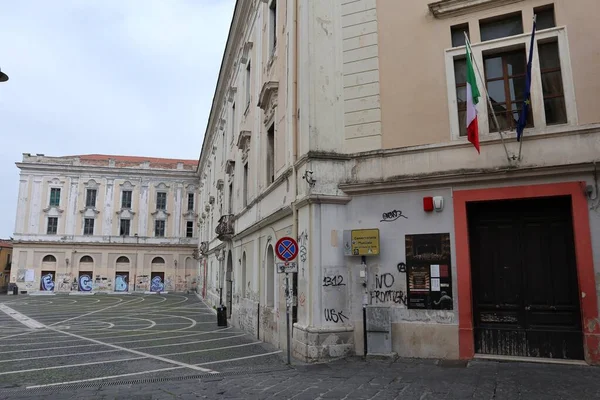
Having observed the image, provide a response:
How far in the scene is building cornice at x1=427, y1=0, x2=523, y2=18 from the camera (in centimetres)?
989

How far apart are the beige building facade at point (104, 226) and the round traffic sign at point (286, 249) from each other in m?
46.7

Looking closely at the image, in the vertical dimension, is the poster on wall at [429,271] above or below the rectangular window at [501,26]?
below

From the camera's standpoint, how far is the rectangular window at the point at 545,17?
9.46m

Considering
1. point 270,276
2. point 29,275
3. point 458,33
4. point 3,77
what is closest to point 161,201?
point 29,275

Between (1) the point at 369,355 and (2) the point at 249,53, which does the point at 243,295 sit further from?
(2) the point at 249,53

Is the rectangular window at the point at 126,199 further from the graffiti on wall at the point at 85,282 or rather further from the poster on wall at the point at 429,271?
the poster on wall at the point at 429,271

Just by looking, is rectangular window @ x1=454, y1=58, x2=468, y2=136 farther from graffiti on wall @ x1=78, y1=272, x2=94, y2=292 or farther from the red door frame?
graffiti on wall @ x1=78, y1=272, x2=94, y2=292

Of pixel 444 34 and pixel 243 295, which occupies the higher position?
pixel 444 34

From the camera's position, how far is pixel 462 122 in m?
9.95

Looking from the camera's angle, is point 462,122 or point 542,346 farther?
point 462,122

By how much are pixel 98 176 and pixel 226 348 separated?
153 feet

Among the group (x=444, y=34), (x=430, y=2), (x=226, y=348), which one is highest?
(x=430, y=2)

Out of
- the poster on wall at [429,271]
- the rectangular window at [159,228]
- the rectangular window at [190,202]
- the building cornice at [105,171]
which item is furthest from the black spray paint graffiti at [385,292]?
the building cornice at [105,171]

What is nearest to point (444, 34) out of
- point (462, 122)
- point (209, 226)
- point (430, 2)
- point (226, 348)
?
point (430, 2)
